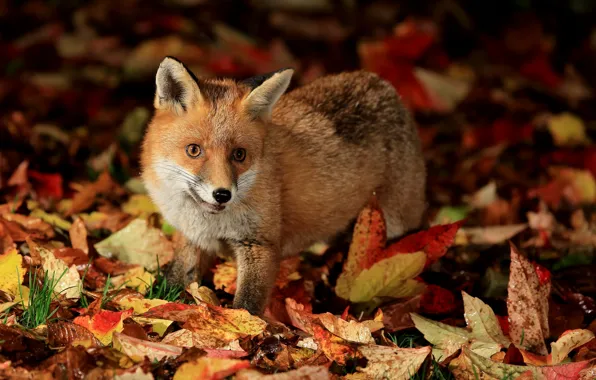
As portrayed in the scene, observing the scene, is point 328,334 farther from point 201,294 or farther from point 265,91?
point 265,91

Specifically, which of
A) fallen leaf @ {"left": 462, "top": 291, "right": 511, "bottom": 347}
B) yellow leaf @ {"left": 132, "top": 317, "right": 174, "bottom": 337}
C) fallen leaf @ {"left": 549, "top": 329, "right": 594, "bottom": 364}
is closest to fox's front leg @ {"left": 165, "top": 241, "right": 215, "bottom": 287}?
yellow leaf @ {"left": 132, "top": 317, "right": 174, "bottom": 337}

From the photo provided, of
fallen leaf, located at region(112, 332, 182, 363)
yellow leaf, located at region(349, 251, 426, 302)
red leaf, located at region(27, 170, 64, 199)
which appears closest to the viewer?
fallen leaf, located at region(112, 332, 182, 363)

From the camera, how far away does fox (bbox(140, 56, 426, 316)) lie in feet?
13.6

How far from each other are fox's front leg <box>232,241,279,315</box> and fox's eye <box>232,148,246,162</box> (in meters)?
0.52

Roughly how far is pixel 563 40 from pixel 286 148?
668 cm

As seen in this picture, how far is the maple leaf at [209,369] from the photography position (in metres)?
3.20

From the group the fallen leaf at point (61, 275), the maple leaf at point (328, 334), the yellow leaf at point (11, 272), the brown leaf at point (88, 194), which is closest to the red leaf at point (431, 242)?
the maple leaf at point (328, 334)

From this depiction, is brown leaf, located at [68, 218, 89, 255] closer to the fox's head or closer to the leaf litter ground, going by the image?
the leaf litter ground

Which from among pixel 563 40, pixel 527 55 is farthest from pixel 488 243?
pixel 563 40

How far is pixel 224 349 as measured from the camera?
11.8 feet

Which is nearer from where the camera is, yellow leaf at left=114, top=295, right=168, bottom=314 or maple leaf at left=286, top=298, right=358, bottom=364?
maple leaf at left=286, top=298, right=358, bottom=364

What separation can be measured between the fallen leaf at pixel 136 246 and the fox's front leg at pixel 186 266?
0.45 ft

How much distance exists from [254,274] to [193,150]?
801 millimetres

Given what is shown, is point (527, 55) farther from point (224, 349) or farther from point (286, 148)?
point (224, 349)
